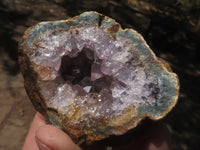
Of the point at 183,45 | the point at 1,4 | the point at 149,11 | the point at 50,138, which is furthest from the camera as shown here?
the point at 149,11

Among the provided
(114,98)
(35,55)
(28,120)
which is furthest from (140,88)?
(28,120)

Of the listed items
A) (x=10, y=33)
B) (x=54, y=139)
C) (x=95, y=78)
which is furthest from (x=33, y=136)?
(x=10, y=33)

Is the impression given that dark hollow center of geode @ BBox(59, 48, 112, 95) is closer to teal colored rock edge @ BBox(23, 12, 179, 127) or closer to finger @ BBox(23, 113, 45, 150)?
teal colored rock edge @ BBox(23, 12, 179, 127)

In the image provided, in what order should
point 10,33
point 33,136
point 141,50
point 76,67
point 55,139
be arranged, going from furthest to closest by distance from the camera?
point 10,33, point 33,136, point 76,67, point 141,50, point 55,139

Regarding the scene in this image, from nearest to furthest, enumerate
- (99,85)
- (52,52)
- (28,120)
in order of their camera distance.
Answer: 1. (52,52)
2. (99,85)
3. (28,120)

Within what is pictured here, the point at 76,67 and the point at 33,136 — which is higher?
the point at 76,67

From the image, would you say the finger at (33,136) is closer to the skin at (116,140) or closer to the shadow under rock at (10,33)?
the skin at (116,140)

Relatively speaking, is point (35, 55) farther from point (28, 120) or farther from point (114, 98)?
point (28, 120)

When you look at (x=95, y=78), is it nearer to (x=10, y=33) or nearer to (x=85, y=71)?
(x=85, y=71)
